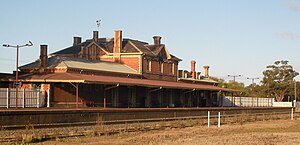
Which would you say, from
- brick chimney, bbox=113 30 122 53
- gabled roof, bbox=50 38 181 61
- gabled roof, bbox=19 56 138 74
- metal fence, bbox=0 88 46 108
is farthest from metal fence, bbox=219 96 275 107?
metal fence, bbox=0 88 46 108

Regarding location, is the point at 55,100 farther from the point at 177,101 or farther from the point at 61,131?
the point at 177,101

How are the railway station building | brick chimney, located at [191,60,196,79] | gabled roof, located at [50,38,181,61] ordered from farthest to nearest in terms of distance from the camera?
1. brick chimney, located at [191,60,196,79]
2. gabled roof, located at [50,38,181,61]
3. the railway station building

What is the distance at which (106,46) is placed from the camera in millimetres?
58250

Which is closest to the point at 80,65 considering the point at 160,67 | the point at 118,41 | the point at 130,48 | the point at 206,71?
the point at 118,41

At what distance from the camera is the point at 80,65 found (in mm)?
45375

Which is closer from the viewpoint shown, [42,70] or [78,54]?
[42,70]

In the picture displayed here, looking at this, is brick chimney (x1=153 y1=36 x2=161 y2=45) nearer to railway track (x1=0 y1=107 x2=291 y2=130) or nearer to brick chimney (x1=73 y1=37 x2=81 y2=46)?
brick chimney (x1=73 y1=37 x2=81 y2=46)

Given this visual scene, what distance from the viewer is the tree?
104 m

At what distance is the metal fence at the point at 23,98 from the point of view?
36.1 metres

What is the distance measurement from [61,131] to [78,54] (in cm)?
3486

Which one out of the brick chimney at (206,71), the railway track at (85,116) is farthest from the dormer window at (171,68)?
the brick chimney at (206,71)

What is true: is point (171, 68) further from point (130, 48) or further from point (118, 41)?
point (118, 41)

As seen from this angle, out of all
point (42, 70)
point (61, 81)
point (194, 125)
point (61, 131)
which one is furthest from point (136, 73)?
point (61, 131)

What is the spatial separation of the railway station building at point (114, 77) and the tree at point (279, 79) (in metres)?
40.5
